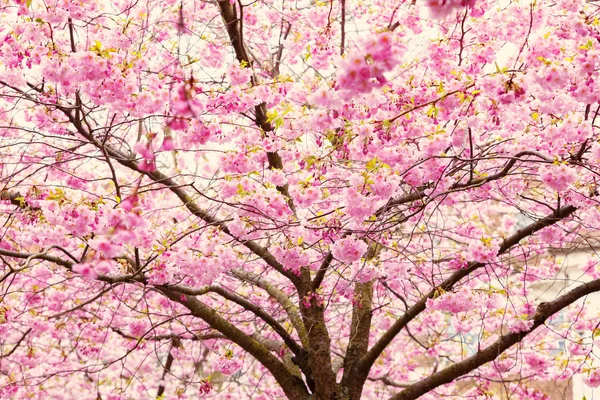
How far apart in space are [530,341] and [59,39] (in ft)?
21.3

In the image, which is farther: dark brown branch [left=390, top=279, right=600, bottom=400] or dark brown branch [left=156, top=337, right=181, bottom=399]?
dark brown branch [left=156, top=337, right=181, bottom=399]

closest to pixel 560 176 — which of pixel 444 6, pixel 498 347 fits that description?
pixel 498 347

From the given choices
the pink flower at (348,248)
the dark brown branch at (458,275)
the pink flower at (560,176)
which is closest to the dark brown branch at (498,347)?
the dark brown branch at (458,275)

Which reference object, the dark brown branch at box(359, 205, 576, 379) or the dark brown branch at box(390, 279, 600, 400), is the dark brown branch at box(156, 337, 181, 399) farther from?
the dark brown branch at box(390, 279, 600, 400)

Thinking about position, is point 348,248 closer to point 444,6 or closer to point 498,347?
point 498,347

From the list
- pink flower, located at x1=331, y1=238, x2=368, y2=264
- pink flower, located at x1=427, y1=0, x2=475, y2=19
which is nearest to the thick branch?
pink flower, located at x1=331, y1=238, x2=368, y2=264

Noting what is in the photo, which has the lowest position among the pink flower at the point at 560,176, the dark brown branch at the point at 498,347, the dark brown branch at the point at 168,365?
the dark brown branch at the point at 498,347

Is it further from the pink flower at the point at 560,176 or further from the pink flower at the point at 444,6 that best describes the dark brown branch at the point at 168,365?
the pink flower at the point at 444,6

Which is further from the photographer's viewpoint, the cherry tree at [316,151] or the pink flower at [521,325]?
the pink flower at [521,325]

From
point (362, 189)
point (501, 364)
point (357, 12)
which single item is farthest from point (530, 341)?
point (362, 189)

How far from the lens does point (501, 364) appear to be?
714 centimetres

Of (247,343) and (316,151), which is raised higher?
(316,151)

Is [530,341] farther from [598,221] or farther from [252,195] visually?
[252,195]

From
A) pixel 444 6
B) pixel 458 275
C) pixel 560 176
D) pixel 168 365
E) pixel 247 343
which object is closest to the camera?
pixel 444 6
